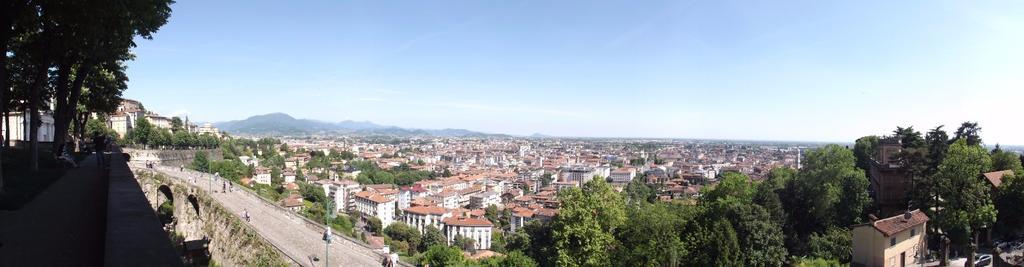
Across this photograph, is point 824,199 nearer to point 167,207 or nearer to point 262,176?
point 167,207

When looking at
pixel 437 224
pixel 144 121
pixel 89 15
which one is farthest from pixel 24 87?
pixel 437 224

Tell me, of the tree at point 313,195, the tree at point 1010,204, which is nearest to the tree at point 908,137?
the tree at point 1010,204

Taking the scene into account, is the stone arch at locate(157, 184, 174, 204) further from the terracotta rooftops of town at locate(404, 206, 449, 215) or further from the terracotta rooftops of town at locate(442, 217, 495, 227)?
the terracotta rooftops of town at locate(404, 206, 449, 215)

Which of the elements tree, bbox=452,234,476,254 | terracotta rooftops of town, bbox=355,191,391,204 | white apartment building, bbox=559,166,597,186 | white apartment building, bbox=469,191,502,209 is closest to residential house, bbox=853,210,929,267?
tree, bbox=452,234,476,254

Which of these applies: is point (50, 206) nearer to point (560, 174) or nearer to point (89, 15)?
point (89, 15)

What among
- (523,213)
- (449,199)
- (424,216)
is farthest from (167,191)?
(449,199)
